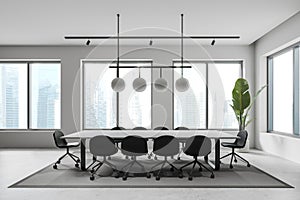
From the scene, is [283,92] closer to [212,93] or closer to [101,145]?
[212,93]

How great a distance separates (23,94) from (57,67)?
1.19m

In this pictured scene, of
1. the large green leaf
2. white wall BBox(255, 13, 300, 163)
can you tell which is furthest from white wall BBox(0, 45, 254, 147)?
the large green leaf

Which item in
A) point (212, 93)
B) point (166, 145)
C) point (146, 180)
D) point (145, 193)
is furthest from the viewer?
point (212, 93)

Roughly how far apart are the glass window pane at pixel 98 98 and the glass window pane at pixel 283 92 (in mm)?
4167

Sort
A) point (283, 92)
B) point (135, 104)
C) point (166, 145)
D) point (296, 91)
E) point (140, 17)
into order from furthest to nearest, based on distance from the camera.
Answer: point (135, 104) → point (283, 92) → point (296, 91) → point (140, 17) → point (166, 145)

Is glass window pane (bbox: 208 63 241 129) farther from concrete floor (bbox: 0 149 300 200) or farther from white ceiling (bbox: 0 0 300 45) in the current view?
concrete floor (bbox: 0 149 300 200)

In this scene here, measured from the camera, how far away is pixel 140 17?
7109mm

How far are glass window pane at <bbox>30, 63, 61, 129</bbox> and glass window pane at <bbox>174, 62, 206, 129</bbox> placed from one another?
3244 millimetres

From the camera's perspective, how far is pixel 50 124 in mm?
10648

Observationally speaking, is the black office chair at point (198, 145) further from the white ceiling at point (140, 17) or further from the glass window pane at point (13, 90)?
the glass window pane at point (13, 90)

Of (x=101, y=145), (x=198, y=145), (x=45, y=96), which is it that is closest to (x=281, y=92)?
(x=198, y=145)

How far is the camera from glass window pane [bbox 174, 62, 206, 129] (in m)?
10.6

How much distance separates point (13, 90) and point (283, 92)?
7032 mm

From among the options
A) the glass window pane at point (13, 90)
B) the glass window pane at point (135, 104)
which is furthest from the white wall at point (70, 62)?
the glass window pane at point (13, 90)
